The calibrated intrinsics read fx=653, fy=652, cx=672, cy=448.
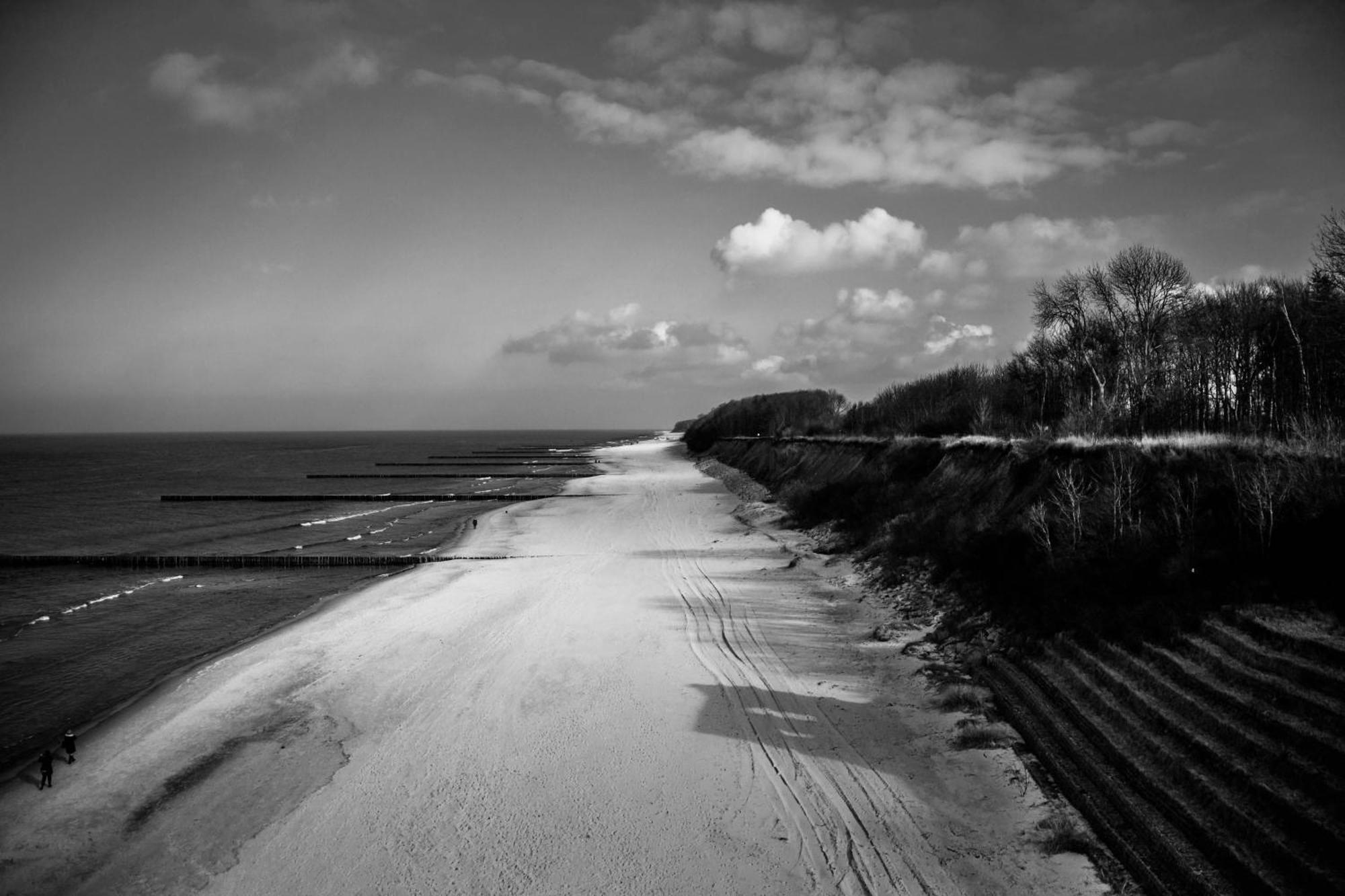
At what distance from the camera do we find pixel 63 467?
8600 cm

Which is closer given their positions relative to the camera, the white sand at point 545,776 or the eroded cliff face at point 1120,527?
the white sand at point 545,776

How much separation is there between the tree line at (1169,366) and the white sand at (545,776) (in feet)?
35.1

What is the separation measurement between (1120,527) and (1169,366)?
825 inches

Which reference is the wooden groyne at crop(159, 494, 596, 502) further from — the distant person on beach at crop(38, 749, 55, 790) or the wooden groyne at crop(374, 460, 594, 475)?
the distant person on beach at crop(38, 749, 55, 790)

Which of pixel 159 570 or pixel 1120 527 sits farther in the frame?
pixel 159 570

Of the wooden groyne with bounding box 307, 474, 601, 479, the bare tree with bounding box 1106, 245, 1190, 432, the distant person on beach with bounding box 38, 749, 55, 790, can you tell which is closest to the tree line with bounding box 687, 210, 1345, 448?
the bare tree with bounding box 1106, 245, 1190, 432

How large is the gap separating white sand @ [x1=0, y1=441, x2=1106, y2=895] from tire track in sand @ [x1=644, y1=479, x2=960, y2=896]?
0.10 ft

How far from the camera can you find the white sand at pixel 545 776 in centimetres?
676

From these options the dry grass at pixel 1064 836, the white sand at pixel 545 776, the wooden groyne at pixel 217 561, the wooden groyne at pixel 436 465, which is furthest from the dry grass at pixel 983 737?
the wooden groyne at pixel 436 465

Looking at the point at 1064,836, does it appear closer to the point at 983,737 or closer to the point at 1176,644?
the point at 983,737

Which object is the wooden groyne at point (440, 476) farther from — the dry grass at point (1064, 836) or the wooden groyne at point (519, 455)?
the dry grass at point (1064, 836)

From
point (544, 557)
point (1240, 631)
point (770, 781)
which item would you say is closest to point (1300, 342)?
point (1240, 631)

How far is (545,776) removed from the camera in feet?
28.0

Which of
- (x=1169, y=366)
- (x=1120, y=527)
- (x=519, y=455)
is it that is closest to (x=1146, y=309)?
(x=1169, y=366)
